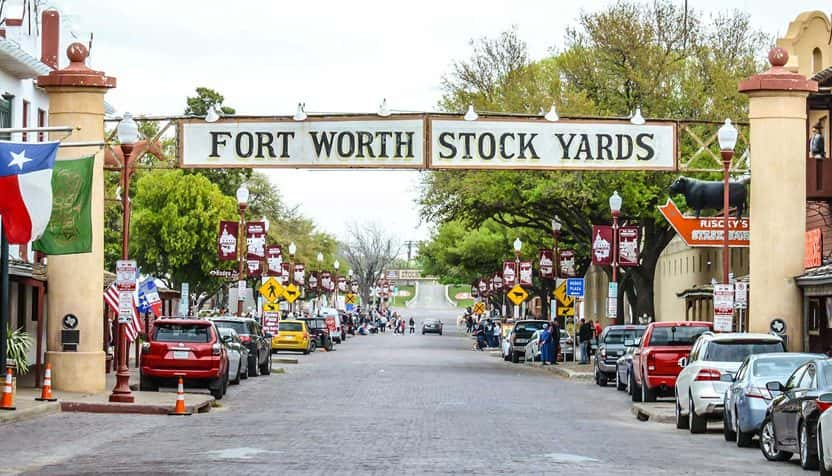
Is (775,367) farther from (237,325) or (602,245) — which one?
(602,245)

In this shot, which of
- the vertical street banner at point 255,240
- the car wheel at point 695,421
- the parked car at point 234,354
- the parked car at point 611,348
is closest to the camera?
the car wheel at point 695,421

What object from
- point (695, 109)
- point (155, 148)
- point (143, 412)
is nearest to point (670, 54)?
point (695, 109)

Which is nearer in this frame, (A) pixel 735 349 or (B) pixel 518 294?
(A) pixel 735 349

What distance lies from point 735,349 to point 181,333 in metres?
13.3

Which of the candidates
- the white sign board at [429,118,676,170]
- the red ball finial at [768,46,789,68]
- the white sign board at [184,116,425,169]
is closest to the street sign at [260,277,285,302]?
the white sign board at [184,116,425,169]

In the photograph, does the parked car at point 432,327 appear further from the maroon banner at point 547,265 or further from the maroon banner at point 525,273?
the maroon banner at point 547,265

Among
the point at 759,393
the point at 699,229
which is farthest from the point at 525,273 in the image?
the point at 759,393

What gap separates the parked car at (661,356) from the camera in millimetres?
31922

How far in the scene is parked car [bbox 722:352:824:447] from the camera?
817 inches

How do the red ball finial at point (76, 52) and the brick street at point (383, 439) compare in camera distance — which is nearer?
the brick street at point (383, 439)

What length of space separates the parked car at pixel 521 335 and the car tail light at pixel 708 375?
1462 inches

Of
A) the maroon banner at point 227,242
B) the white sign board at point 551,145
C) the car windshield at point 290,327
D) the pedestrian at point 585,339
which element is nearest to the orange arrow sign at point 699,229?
the white sign board at point 551,145

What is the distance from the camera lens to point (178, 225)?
83.3 meters

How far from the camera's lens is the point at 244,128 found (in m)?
33.1
